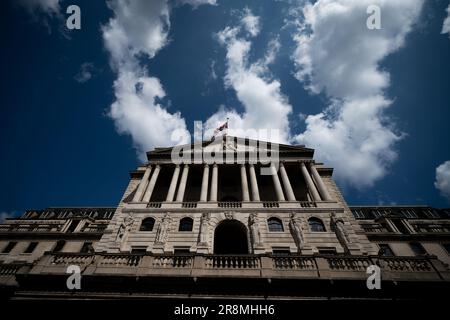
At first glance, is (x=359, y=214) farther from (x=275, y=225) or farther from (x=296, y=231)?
(x=296, y=231)

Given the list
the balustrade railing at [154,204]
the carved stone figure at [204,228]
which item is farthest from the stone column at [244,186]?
the balustrade railing at [154,204]

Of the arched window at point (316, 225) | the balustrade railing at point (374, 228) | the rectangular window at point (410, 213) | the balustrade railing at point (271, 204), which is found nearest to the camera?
the arched window at point (316, 225)

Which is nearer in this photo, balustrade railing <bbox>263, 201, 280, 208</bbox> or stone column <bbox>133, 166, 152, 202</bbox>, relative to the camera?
balustrade railing <bbox>263, 201, 280, 208</bbox>

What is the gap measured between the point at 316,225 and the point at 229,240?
8.40m

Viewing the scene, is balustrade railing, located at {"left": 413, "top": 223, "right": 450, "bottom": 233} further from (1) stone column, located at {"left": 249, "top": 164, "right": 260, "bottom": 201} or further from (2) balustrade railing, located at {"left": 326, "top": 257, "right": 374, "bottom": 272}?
(1) stone column, located at {"left": 249, "top": 164, "right": 260, "bottom": 201}

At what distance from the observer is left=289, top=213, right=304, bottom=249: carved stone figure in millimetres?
19422

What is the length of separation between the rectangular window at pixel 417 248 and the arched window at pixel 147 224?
30435mm

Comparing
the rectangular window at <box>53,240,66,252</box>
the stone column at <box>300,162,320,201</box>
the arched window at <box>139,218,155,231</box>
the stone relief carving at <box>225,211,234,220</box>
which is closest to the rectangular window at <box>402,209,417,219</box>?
the stone column at <box>300,162,320,201</box>

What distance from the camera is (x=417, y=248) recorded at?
29.0m

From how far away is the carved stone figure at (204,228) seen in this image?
65.2ft

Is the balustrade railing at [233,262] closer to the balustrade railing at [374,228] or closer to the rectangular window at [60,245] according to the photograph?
the balustrade railing at [374,228]

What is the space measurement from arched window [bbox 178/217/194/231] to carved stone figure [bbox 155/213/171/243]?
124cm
